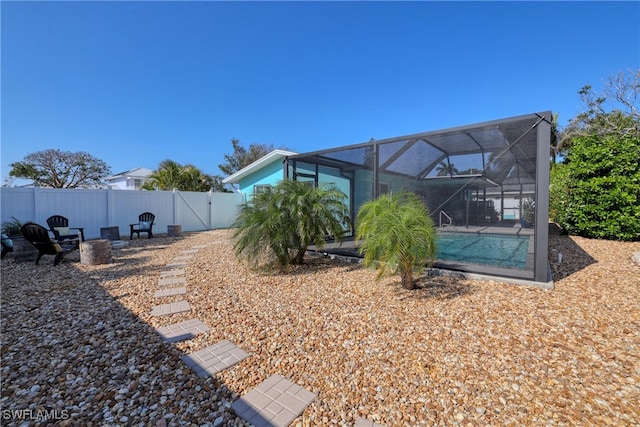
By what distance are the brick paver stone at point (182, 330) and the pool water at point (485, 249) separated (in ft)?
12.8

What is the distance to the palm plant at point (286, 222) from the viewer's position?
488 cm

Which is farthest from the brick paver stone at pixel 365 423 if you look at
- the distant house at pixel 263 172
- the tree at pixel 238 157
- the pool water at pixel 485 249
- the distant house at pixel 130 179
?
the distant house at pixel 130 179

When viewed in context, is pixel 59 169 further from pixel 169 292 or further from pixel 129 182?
pixel 169 292

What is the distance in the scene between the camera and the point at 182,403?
182 cm

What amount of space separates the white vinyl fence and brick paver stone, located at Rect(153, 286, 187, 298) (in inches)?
84.3

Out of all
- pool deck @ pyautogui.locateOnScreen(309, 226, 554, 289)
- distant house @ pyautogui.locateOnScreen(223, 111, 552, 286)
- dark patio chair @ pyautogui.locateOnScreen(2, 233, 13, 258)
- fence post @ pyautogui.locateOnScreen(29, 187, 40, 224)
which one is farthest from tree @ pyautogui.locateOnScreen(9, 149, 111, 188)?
pool deck @ pyautogui.locateOnScreen(309, 226, 554, 289)

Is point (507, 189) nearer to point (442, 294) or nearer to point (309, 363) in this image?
point (442, 294)

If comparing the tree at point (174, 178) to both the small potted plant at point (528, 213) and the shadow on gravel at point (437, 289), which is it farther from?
the small potted plant at point (528, 213)

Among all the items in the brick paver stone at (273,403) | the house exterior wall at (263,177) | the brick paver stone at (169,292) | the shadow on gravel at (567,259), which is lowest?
the brick paver stone at (273,403)

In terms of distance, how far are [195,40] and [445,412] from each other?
9.85 meters

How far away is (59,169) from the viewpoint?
68.8ft

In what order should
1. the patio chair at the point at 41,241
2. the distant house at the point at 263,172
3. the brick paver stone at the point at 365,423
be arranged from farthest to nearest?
the distant house at the point at 263,172, the patio chair at the point at 41,241, the brick paver stone at the point at 365,423

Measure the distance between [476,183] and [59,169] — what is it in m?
29.4

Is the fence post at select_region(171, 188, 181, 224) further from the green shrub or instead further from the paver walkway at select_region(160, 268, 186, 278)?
the green shrub
